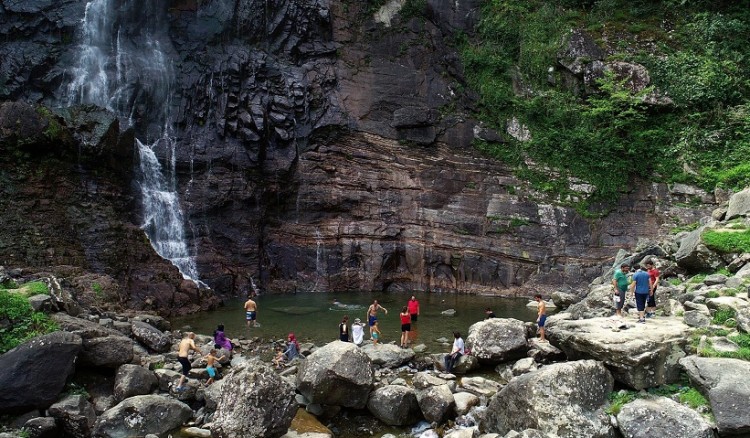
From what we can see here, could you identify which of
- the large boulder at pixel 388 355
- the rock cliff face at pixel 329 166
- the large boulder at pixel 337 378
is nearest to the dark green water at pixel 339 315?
the large boulder at pixel 388 355

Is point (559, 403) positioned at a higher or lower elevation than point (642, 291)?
lower

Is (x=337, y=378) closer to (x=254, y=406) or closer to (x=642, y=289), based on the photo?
(x=254, y=406)

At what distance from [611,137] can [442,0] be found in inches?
659

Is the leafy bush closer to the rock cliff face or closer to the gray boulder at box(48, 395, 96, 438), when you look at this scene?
the gray boulder at box(48, 395, 96, 438)

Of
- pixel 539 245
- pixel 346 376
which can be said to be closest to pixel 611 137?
pixel 539 245

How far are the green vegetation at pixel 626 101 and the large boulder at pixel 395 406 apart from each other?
22.1 metres

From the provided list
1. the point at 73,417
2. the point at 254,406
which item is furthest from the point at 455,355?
the point at 73,417

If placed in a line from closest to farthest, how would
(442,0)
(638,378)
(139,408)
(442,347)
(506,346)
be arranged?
(638,378)
(139,408)
(506,346)
(442,347)
(442,0)

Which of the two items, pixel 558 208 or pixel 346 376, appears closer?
pixel 346 376

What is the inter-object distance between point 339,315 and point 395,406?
12.4m

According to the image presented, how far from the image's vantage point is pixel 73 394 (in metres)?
11.8

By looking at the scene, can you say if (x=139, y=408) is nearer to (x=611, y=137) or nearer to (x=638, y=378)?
(x=638, y=378)

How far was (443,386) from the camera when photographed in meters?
12.1

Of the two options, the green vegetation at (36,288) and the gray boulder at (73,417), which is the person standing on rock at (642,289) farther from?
the green vegetation at (36,288)
